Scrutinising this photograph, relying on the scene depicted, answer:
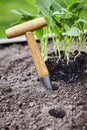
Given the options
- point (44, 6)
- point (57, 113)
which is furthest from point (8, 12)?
point (57, 113)

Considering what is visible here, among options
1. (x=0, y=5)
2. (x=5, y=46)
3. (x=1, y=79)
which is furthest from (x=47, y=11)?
(x=0, y=5)

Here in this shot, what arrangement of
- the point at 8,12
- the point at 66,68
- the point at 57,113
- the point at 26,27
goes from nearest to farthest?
1. the point at 57,113
2. the point at 26,27
3. the point at 66,68
4. the point at 8,12

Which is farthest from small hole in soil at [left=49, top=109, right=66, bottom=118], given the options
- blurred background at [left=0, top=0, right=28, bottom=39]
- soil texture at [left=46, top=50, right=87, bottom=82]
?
blurred background at [left=0, top=0, right=28, bottom=39]

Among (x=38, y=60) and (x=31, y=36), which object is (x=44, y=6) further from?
(x=38, y=60)

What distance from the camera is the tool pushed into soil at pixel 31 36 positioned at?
2115 mm

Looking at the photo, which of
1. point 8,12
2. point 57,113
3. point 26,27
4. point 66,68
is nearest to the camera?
point 57,113

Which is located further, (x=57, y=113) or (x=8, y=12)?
(x=8, y=12)

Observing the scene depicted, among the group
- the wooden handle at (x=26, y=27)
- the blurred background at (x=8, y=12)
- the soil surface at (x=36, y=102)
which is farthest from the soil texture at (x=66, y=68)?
the blurred background at (x=8, y=12)

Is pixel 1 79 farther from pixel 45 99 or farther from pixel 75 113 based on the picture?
pixel 75 113

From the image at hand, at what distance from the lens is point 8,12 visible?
3.46 m

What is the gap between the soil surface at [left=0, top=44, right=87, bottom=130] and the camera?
190 centimetres

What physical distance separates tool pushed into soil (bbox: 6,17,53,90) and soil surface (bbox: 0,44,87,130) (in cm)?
7

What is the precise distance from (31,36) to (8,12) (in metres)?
1.36

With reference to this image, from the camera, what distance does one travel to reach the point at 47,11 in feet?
7.01
